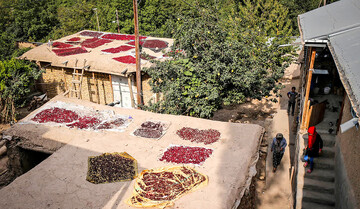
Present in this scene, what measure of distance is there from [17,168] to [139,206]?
580 centimetres

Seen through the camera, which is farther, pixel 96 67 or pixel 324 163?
pixel 96 67

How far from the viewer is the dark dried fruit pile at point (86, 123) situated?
899cm

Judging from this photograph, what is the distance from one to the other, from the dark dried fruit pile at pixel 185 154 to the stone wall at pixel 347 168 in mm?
3235

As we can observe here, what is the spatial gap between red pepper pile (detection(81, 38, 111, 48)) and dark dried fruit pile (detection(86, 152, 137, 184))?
481 inches

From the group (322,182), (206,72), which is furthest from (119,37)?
(322,182)

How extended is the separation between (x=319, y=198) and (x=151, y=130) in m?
4.98

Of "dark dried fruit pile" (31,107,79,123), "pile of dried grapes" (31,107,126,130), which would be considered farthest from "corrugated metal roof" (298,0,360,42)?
"dark dried fruit pile" (31,107,79,123)

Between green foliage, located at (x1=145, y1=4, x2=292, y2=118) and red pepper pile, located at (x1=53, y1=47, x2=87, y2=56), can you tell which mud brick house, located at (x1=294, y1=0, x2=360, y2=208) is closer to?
green foliage, located at (x1=145, y1=4, x2=292, y2=118)

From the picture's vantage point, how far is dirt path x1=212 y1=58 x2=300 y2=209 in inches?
357

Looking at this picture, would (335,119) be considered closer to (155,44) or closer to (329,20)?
(329,20)

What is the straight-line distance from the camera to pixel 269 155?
35.4 feet

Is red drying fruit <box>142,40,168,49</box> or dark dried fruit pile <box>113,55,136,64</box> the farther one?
red drying fruit <box>142,40,168,49</box>

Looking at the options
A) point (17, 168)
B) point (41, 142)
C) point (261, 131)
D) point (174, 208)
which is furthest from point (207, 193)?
point (17, 168)

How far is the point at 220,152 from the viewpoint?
761 cm
